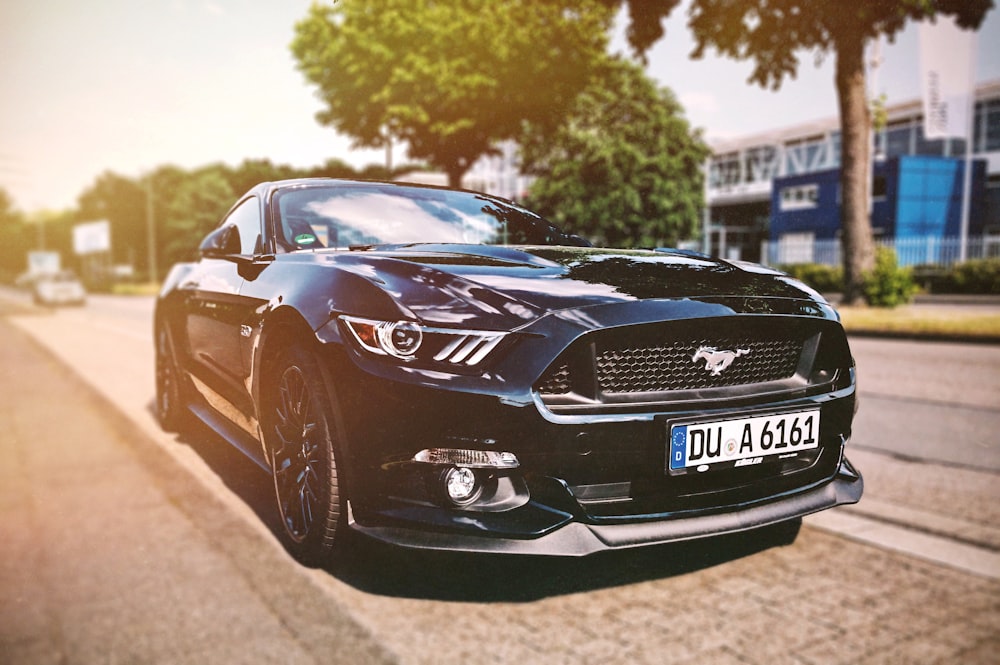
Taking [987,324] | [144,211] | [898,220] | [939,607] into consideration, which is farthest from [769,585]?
[144,211]

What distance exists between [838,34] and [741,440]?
66 centimetres

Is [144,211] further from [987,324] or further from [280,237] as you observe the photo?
[987,324]

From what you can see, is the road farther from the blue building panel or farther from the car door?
the blue building panel

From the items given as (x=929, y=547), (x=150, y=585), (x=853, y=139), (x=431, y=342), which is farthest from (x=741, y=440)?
(x=150, y=585)

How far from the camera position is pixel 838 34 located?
1.22 meters

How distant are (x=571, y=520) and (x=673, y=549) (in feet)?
0.53

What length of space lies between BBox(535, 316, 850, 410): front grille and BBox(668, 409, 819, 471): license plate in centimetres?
5

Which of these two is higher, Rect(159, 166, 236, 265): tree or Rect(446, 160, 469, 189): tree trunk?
Rect(446, 160, 469, 189): tree trunk

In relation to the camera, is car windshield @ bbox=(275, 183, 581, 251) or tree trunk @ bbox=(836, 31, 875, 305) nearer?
tree trunk @ bbox=(836, 31, 875, 305)

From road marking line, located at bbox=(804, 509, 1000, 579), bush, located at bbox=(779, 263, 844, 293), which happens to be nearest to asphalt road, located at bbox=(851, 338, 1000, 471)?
road marking line, located at bbox=(804, 509, 1000, 579)

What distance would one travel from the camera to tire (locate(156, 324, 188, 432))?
6.10ft

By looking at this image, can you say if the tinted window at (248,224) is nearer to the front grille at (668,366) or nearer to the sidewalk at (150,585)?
the front grille at (668,366)

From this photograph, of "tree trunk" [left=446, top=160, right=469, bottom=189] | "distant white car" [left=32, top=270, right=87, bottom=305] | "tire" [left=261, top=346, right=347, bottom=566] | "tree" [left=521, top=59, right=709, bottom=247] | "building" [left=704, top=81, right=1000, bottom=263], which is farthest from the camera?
"distant white car" [left=32, top=270, right=87, bottom=305]

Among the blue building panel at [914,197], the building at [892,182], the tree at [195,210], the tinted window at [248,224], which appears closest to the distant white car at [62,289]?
the building at [892,182]
